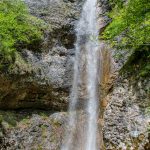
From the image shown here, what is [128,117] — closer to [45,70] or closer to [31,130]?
[31,130]

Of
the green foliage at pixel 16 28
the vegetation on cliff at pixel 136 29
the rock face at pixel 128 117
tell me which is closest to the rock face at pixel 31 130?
the green foliage at pixel 16 28

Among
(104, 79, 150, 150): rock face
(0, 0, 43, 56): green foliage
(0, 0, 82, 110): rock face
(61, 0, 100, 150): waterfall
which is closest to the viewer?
(104, 79, 150, 150): rock face

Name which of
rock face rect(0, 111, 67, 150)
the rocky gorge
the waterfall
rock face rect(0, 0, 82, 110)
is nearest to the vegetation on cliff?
the rocky gorge

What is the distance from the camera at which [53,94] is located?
1359cm

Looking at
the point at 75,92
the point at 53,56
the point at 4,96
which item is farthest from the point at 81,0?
the point at 4,96

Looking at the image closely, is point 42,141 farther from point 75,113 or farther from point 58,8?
point 58,8

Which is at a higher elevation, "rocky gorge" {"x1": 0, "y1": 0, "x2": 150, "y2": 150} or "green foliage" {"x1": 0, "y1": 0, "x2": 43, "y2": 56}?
"green foliage" {"x1": 0, "y1": 0, "x2": 43, "y2": 56}

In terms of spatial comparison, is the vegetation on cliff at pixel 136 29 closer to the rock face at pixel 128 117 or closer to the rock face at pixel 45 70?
the rock face at pixel 128 117

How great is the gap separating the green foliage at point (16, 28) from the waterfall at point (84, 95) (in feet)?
7.21

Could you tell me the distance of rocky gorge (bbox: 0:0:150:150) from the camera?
33.2 feet

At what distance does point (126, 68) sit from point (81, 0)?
7.90m

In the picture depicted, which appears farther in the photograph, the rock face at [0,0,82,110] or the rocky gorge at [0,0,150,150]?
the rock face at [0,0,82,110]

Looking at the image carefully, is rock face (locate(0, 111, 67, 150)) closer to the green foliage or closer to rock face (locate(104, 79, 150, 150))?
the green foliage

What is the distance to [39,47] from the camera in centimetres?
1420
